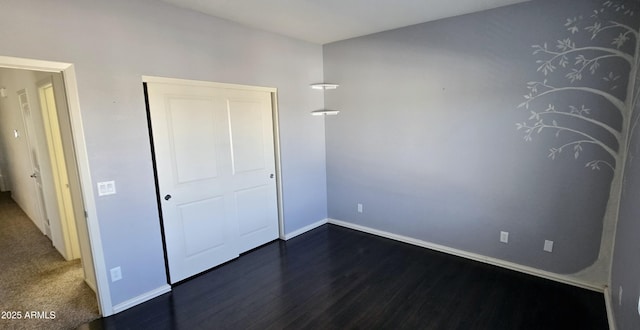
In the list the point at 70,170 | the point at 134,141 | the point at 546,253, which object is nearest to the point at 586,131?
the point at 546,253

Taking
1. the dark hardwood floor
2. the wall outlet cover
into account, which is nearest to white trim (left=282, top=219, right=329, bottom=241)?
the dark hardwood floor

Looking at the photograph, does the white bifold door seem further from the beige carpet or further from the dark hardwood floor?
the beige carpet

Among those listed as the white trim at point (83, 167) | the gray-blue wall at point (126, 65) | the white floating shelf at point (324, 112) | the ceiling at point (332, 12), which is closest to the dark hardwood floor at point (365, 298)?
the white trim at point (83, 167)

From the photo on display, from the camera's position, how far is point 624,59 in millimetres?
2287

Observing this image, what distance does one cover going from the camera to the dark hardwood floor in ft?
7.48

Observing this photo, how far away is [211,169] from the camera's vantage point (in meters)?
3.07

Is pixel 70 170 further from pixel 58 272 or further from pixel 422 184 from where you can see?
pixel 422 184

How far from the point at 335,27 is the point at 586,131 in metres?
2.64

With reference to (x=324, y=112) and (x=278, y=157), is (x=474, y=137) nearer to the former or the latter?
(x=324, y=112)

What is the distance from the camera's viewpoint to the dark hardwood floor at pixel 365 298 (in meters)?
Result: 2.28

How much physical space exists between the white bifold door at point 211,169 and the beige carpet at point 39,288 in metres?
0.80

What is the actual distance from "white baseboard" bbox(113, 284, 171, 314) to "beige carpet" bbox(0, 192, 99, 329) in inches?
6.6

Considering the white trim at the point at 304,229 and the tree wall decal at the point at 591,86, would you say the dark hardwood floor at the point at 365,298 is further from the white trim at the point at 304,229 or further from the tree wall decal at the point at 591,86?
the tree wall decal at the point at 591,86

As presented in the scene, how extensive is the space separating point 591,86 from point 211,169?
11.8ft
